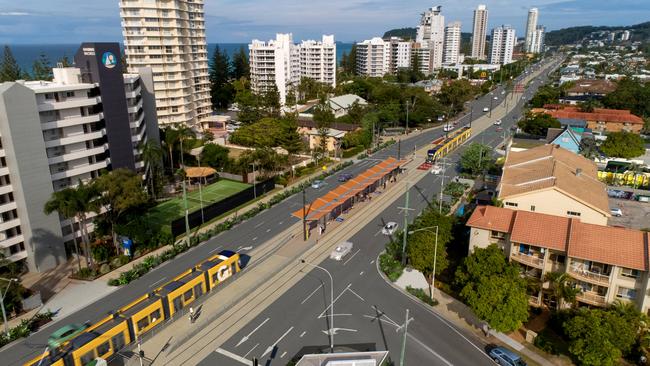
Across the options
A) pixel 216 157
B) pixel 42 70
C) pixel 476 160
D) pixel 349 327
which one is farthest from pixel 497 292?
pixel 42 70

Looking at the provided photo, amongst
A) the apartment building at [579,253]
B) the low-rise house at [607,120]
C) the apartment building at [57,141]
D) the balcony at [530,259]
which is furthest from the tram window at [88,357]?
the low-rise house at [607,120]

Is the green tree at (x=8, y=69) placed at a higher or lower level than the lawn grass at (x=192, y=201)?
higher

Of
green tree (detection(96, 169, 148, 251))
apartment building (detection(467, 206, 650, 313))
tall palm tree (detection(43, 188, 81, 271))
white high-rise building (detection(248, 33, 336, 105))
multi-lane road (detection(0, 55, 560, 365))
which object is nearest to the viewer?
multi-lane road (detection(0, 55, 560, 365))

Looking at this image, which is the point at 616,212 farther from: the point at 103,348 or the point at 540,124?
the point at 103,348

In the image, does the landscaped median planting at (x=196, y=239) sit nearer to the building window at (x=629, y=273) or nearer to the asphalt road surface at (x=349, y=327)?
the asphalt road surface at (x=349, y=327)

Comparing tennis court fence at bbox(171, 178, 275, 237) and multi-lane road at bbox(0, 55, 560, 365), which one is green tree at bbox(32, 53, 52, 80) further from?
multi-lane road at bbox(0, 55, 560, 365)

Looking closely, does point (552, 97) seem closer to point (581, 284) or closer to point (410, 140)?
point (410, 140)

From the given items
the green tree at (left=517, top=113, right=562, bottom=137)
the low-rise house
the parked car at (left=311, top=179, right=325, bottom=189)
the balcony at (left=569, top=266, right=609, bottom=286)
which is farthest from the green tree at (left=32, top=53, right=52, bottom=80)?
the low-rise house
